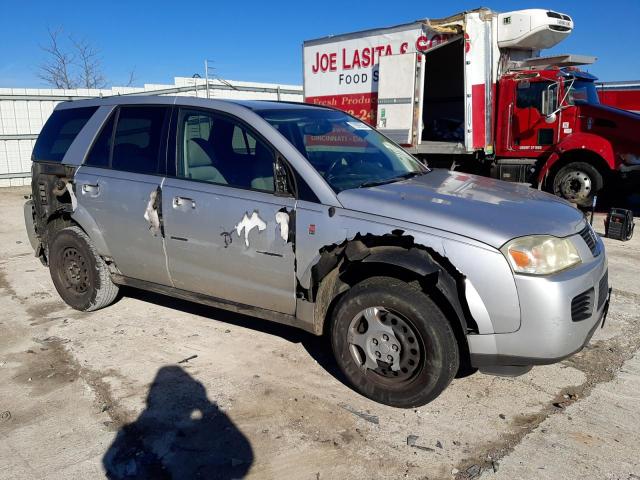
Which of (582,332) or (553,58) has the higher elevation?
(553,58)

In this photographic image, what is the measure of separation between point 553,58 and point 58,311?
9.29 m

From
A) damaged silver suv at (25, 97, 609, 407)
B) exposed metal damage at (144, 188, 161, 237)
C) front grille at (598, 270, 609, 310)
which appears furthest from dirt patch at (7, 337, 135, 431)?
front grille at (598, 270, 609, 310)

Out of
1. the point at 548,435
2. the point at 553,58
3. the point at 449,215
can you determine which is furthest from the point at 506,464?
the point at 553,58

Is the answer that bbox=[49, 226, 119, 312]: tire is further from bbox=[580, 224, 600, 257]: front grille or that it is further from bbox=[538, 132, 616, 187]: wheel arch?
bbox=[538, 132, 616, 187]: wheel arch

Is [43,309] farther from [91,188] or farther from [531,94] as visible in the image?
[531,94]

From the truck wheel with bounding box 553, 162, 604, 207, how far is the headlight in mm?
7531

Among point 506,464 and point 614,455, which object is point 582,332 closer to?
point 614,455

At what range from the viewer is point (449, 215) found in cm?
308

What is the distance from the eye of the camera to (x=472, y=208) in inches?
126

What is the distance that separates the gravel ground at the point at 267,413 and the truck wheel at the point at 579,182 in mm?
5726

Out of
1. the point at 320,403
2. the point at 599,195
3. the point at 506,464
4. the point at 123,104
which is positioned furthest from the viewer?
the point at 599,195

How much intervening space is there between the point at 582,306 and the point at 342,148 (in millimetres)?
1944

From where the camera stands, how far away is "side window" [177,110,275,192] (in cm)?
368

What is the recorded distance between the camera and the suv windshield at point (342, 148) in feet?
12.0
